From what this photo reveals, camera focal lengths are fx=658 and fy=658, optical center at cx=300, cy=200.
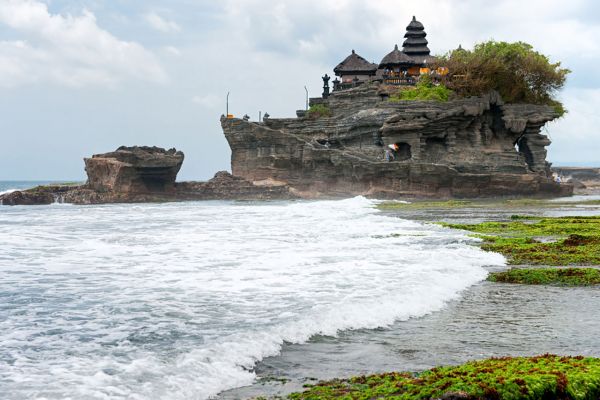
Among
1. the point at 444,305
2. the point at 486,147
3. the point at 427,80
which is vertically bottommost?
the point at 444,305

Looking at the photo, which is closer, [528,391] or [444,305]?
[528,391]

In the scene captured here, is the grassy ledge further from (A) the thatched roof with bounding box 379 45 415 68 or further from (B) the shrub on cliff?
(A) the thatched roof with bounding box 379 45 415 68

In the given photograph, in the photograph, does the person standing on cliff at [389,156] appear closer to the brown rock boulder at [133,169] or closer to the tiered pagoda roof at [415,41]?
the brown rock boulder at [133,169]

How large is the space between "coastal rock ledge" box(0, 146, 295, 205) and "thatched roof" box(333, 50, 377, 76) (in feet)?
66.2

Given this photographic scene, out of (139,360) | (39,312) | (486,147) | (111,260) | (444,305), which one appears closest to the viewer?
(139,360)

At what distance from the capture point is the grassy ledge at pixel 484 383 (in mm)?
5141

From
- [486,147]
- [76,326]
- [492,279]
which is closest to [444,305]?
[492,279]

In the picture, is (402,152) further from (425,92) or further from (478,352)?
(478,352)

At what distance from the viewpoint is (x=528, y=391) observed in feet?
16.8

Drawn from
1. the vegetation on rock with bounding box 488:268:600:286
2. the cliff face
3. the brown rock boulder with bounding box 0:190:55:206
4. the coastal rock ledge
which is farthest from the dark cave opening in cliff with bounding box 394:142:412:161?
the vegetation on rock with bounding box 488:268:600:286

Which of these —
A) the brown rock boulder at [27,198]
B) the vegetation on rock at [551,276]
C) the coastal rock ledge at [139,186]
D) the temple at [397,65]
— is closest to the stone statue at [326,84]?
the temple at [397,65]

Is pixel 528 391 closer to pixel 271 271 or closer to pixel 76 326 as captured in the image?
pixel 76 326

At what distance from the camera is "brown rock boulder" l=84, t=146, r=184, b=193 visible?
57062mm

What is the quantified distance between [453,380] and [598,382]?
116cm
